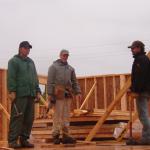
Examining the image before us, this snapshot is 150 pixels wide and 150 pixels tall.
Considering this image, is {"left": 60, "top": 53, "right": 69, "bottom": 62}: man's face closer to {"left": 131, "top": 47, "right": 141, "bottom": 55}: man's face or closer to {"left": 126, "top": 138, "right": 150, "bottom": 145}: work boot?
{"left": 131, "top": 47, "right": 141, "bottom": 55}: man's face

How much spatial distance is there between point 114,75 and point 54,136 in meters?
7.23

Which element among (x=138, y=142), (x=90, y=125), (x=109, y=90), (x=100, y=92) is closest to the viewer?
(x=138, y=142)

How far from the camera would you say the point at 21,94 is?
7.10 metres

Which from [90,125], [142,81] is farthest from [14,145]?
[90,125]

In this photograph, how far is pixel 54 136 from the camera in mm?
7754

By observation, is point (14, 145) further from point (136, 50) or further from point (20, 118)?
point (136, 50)

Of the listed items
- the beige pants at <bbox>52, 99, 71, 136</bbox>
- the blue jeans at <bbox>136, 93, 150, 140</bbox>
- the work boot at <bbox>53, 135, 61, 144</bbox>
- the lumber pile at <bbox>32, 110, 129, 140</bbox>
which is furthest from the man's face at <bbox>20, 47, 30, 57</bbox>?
the lumber pile at <bbox>32, 110, 129, 140</bbox>

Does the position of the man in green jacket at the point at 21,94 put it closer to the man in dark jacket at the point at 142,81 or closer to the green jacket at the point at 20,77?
the green jacket at the point at 20,77

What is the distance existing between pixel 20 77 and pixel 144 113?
197 centimetres

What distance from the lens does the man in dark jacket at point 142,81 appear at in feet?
23.8

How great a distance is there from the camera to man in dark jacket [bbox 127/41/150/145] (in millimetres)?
7262

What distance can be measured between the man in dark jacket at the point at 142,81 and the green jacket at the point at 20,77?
1562 millimetres

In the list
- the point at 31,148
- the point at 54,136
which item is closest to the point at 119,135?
the point at 54,136

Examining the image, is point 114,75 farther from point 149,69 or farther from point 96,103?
point 149,69
